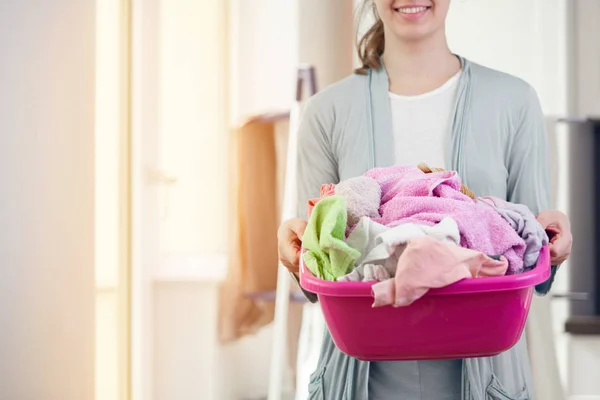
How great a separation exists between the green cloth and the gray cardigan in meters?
0.28

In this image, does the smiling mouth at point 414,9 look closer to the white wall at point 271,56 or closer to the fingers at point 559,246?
the fingers at point 559,246

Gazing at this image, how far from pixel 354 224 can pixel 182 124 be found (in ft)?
3.81

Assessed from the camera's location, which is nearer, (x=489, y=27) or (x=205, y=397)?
(x=489, y=27)

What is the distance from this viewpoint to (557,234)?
91 centimetres

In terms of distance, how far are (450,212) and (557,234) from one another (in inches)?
8.6

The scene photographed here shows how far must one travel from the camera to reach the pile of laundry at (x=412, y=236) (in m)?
0.69

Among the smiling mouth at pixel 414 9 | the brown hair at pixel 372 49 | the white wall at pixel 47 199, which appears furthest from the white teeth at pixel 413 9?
the white wall at pixel 47 199

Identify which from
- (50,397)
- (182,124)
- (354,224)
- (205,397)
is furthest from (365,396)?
(182,124)

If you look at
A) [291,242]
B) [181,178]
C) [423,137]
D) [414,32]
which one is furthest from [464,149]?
[181,178]

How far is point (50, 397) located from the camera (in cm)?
150

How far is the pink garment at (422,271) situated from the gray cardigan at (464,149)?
0.31 m

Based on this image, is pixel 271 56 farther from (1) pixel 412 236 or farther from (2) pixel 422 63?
(1) pixel 412 236

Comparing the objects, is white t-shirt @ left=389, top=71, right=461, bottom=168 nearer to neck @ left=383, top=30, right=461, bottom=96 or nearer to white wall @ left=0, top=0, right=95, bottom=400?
neck @ left=383, top=30, right=461, bottom=96

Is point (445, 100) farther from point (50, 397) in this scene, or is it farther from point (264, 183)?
point (50, 397)
